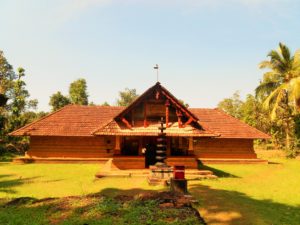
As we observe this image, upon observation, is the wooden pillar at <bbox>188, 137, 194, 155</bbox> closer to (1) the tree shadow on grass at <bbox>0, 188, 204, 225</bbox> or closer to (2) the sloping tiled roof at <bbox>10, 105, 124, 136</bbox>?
(2) the sloping tiled roof at <bbox>10, 105, 124, 136</bbox>

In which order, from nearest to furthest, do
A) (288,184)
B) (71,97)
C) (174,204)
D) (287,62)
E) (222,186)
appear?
1. (174,204)
2. (222,186)
3. (288,184)
4. (287,62)
5. (71,97)

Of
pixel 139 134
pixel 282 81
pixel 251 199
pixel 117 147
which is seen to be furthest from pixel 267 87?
pixel 251 199

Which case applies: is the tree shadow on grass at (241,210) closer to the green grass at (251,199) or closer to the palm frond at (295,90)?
the green grass at (251,199)

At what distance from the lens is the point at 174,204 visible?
780cm

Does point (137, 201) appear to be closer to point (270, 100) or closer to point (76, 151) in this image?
point (76, 151)

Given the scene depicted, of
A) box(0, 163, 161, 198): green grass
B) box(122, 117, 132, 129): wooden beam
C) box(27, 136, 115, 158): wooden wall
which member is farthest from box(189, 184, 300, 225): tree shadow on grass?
box(27, 136, 115, 158): wooden wall

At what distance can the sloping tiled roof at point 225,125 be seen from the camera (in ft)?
81.6

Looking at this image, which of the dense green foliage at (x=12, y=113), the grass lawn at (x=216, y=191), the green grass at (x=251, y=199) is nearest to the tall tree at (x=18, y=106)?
the dense green foliage at (x=12, y=113)

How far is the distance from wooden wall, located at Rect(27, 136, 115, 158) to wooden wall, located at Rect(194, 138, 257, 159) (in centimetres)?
812

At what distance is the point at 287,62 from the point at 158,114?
20.4m

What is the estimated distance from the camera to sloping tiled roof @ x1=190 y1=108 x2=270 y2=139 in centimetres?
2486

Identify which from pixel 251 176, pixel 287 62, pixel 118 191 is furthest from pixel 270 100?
pixel 118 191

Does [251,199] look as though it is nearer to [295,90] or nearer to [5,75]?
[295,90]

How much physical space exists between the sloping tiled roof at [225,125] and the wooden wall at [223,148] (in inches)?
28.0
